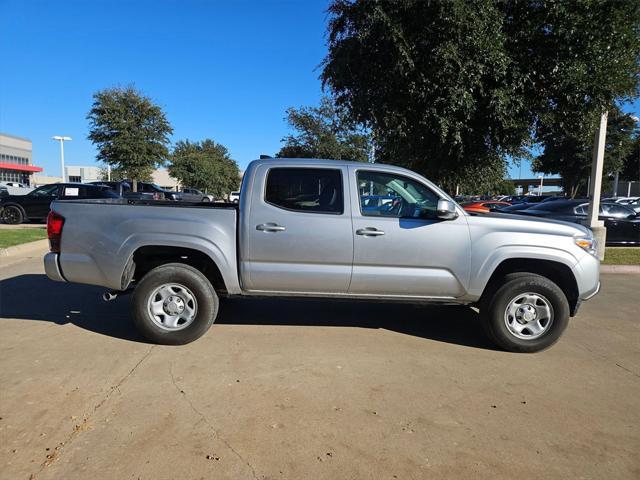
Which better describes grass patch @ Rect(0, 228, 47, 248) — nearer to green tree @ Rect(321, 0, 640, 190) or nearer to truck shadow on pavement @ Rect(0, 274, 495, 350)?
truck shadow on pavement @ Rect(0, 274, 495, 350)

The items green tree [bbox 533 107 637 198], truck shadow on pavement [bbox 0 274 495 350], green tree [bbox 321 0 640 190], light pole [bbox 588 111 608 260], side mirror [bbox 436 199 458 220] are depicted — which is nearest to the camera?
side mirror [bbox 436 199 458 220]

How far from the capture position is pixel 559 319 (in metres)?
4.65

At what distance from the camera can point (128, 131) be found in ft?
79.5

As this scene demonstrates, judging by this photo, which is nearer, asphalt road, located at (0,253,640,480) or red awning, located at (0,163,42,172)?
asphalt road, located at (0,253,640,480)

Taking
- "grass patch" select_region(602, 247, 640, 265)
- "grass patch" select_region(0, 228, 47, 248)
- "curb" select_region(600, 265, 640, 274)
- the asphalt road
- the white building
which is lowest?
the asphalt road

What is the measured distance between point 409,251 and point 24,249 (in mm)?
9869

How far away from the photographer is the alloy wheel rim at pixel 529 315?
15.3 feet

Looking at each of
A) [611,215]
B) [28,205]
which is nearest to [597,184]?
[611,215]

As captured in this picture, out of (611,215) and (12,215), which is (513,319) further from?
(12,215)

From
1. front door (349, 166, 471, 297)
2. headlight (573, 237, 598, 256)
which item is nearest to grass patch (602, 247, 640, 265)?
headlight (573, 237, 598, 256)

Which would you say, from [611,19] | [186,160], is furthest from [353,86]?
[186,160]

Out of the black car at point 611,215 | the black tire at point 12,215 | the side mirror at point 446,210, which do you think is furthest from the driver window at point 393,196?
the black tire at point 12,215

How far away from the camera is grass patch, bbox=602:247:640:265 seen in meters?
10.1

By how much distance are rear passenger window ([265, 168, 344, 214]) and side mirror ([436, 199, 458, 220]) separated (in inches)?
39.0
